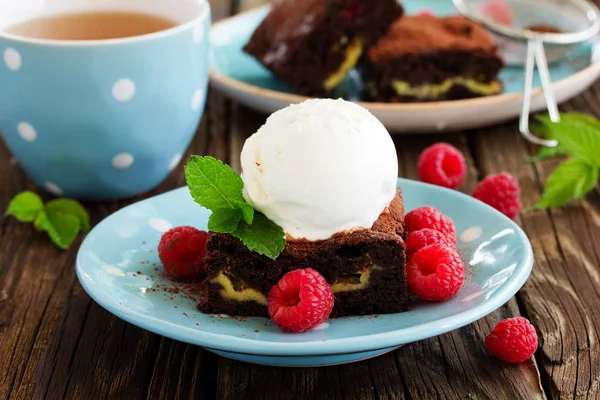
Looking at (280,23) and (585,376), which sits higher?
(585,376)

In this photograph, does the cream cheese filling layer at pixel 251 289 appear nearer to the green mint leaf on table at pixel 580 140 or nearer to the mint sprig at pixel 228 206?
the mint sprig at pixel 228 206

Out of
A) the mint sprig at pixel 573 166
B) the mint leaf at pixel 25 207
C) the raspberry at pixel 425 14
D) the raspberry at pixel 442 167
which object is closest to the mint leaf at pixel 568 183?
the mint sprig at pixel 573 166

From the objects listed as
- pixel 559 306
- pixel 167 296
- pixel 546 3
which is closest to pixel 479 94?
pixel 546 3

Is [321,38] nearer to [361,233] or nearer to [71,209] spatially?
[71,209]

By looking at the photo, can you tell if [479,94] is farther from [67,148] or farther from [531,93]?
[67,148]

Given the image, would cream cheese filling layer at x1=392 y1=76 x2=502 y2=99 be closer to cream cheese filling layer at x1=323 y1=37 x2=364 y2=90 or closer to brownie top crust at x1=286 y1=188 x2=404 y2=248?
cream cheese filling layer at x1=323 y1=37 x2=364 y2=90

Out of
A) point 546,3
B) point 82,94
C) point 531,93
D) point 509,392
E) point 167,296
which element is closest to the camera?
point 509,392
